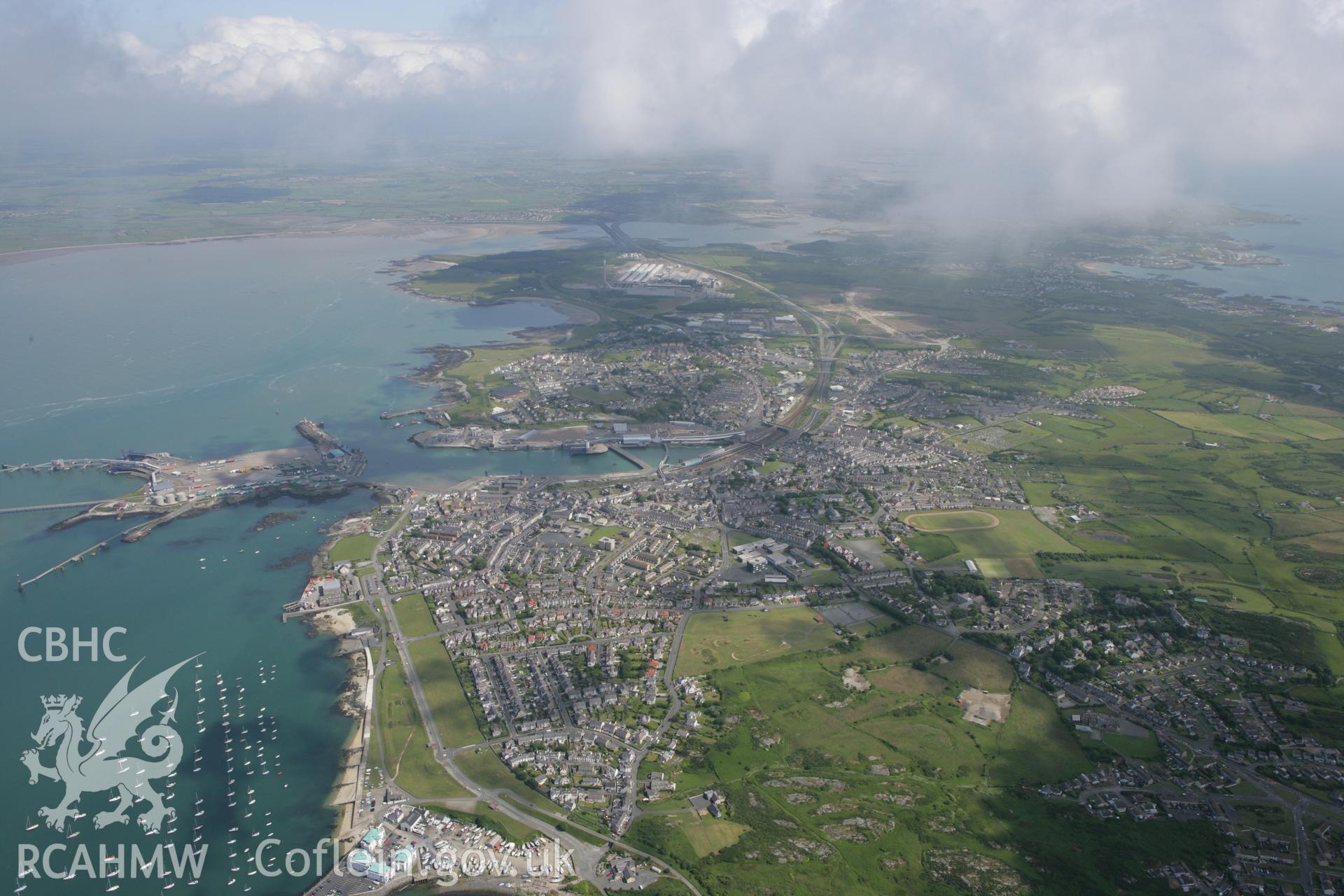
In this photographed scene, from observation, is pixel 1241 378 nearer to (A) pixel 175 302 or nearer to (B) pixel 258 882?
(B) pixel 258 882

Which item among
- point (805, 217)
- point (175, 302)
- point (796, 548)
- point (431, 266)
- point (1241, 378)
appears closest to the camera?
point (796, 548)

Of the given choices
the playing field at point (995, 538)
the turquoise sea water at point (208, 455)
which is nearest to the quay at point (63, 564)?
the turquoise sea water at point (208, 455)

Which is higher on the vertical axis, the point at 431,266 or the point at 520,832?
the point at 431,266

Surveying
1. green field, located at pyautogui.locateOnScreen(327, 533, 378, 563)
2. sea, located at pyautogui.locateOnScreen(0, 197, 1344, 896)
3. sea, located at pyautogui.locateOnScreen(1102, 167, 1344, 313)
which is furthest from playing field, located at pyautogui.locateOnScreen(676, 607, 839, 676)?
sea, located at pyautogui.locateOnScreen(1102, 167, 1344, 313)

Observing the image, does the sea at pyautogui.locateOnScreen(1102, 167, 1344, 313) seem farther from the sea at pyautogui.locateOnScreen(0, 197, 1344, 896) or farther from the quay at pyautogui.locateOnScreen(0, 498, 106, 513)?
the quay at pyautogui.locateOnScreen(0, 498, 106, 513)

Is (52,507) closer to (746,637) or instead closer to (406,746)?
(406,746)

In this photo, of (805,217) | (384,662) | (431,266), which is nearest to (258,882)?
(384,662)

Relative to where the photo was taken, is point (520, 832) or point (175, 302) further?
point (175, 302)
